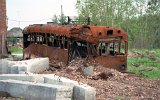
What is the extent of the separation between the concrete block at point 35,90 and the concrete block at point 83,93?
0.39 m

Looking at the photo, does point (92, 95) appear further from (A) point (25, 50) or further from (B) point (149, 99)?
(A) point (25, 50)

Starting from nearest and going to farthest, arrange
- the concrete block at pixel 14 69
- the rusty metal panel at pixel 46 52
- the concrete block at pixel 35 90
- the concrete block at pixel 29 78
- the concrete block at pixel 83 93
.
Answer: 1. the concrete block at pixel 35 90
2. the concrete block at pixel 83 93
3. the concrete block at pixel 29 78
4. the concrete block at pixel 14 69
5. the rusty metal panel at pixel 46 52

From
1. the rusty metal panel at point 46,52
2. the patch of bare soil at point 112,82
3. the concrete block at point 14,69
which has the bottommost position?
the patch of bare soil at point 112,82

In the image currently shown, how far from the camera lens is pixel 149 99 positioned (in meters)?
14.5

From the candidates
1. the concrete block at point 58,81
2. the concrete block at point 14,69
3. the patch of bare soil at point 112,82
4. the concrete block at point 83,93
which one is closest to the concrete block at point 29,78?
the concrete block at point 58,81

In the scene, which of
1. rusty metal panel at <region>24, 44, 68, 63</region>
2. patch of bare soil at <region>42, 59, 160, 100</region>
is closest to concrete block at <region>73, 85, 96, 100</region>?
patch of bare soil at <region>42, 59, 160, 100</region>

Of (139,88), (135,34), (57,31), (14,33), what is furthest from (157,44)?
(139,88)

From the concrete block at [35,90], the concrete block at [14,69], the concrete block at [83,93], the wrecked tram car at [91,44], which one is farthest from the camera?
the wrecked tram car at [91,44]

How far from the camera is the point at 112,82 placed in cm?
1748

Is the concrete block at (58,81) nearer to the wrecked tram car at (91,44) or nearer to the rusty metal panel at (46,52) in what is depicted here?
the wrecked tram car at (91,44)

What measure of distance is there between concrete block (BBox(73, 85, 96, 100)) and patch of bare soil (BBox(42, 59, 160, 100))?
0.93 meters

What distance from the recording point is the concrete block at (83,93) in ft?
43.5

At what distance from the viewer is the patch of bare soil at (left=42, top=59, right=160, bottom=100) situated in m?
15.0

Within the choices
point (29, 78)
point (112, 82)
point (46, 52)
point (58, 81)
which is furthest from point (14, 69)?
point (46, 52)
